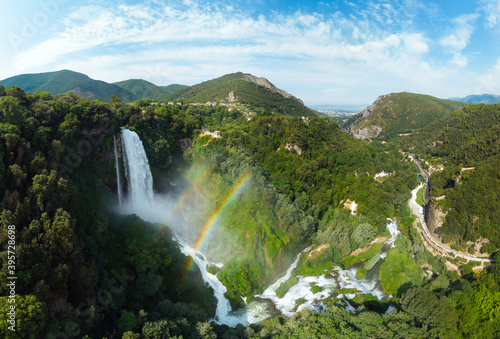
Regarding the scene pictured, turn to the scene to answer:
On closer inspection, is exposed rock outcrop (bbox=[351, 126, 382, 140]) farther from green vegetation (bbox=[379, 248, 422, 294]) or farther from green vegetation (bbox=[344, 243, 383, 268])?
green vegetation (bbox=[379, 248, 422, 294])

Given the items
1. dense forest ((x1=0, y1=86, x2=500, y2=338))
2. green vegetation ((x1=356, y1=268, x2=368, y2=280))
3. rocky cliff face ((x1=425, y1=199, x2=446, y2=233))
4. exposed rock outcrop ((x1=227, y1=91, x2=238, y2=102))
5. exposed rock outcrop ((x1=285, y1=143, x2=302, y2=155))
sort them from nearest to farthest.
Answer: dense forest ((x1=0, y1=86, x2=500, y2=338)), green vegetation ((x1=356, y1=268, x2=368, y2=280)), rocky cliff face ((x1=425, y1=199, x2=446, y2=233)), exposed rock outcrop ((x1=285, y1=143, x2=302, y2=155)), exposed rock outcrop ((x1=227, y1=91, x2=238, y2=102))

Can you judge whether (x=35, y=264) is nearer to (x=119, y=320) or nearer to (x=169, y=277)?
(x=119, y=320)

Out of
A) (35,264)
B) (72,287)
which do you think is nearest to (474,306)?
(72,287)

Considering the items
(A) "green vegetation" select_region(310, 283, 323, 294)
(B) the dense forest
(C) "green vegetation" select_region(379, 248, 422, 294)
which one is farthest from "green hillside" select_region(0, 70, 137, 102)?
(C) "green vegetation" select_region(379, 248, 422, 294)

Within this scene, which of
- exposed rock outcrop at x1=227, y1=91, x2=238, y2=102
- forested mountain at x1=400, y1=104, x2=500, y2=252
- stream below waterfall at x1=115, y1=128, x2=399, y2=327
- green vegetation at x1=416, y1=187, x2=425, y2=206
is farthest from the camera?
exposed rock outcrop at x1=227, y1=91, x2=238, y2=102

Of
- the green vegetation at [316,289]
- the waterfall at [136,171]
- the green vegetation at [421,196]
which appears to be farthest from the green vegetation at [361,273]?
the waterfall at [136,171]

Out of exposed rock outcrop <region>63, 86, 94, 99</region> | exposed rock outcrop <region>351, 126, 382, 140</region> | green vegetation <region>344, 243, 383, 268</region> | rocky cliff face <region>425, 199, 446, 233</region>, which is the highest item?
exposed rock outcrop <region>63, 86, 94, 99</region>
